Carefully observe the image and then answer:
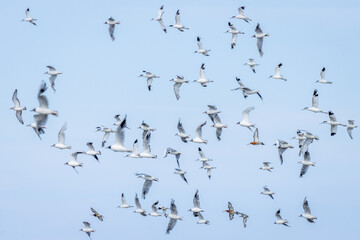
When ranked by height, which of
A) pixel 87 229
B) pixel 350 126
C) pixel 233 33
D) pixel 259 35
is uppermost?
pixel 233 33

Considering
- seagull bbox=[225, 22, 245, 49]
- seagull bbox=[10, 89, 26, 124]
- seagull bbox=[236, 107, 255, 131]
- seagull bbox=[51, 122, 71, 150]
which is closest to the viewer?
seagull bbox=[51, 122, 71, 150]

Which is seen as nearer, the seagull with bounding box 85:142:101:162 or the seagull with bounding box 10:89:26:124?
the seagull with bounding box 85:142:101:162


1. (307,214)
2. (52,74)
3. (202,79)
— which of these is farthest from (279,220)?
A: (52,74)

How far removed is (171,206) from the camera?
2256 inches

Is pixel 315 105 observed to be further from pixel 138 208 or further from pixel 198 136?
pixel 138 208

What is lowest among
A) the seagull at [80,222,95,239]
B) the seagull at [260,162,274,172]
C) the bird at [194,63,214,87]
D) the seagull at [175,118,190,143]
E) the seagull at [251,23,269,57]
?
the seagull at [80,222,95,239]

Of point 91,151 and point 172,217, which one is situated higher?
point 91,151

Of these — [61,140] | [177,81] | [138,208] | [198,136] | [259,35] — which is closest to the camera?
[61,140]

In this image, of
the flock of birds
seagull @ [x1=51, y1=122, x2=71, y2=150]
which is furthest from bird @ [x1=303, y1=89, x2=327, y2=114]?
seagull @ [x1=51, y1=122, x2=71, y2=150]

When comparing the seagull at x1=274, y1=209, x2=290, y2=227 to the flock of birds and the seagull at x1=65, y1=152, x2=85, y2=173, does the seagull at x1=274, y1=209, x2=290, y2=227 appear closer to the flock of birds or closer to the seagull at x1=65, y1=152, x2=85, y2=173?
the flock of birds

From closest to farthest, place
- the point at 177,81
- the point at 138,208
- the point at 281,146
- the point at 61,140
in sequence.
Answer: the point at 61,140 → the point at 281,146 → the point at 177,81 → the point at 138,208

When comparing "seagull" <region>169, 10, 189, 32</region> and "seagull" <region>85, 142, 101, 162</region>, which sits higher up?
"seagull" <region>169, 10, 189, 32</region>

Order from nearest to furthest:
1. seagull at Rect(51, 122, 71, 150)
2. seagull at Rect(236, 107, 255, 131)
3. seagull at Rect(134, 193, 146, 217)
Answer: seagull at Rect(51, 122, 71, 150) → seagull at Rect(236, 107, 255, 131) → seagull at Rect(134, 193, 146, 217)

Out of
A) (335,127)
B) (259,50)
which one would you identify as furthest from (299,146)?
(259,50)
